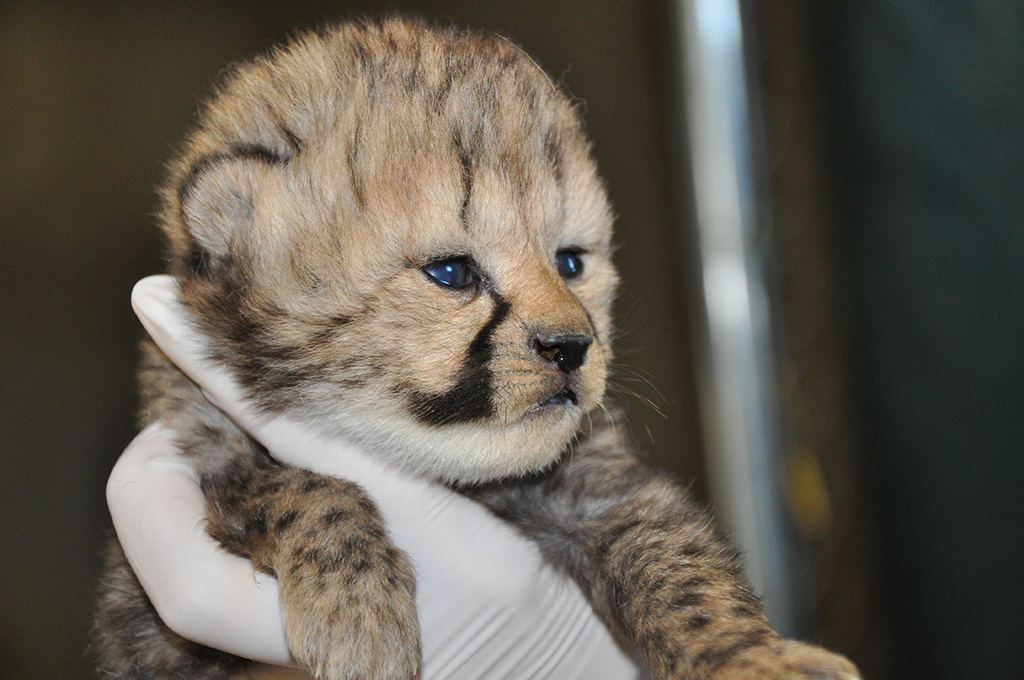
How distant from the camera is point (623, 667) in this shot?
1436mm

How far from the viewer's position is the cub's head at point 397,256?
3.10ft

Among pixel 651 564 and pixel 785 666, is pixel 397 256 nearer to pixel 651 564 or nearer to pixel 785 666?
pixel 651 564

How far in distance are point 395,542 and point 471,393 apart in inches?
15.9

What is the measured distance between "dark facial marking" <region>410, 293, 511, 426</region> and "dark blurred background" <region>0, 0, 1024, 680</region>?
993 mm

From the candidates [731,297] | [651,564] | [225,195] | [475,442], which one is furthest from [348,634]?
[731,297]

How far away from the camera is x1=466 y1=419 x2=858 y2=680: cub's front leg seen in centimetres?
87

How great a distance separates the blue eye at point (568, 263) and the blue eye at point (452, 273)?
222 millimetres

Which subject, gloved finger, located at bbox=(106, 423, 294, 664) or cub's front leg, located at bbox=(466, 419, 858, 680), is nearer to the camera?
cub's front leg, located at bbox=(466, 419, 858, 680)

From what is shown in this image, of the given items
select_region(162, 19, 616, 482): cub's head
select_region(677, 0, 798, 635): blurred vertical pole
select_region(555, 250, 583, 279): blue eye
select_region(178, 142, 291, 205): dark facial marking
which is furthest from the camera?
select_region(677, 0, 798, 635): blurred vertical pole

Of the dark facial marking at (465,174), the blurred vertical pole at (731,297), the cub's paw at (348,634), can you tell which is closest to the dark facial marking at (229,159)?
the dark facial marking at (465,174)

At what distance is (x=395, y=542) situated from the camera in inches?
47.6

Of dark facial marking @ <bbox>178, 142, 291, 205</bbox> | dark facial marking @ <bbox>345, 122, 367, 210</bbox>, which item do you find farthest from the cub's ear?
dark facial marking @ <bbox>345, 122, 367, 210</bbox>

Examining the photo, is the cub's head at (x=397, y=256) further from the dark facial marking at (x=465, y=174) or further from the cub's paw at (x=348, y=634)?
the cub's paw at (x=348, y=634)

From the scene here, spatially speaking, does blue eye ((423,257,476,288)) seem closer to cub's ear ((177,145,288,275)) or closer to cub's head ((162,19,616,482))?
cub's head ((162,19,616,482))
